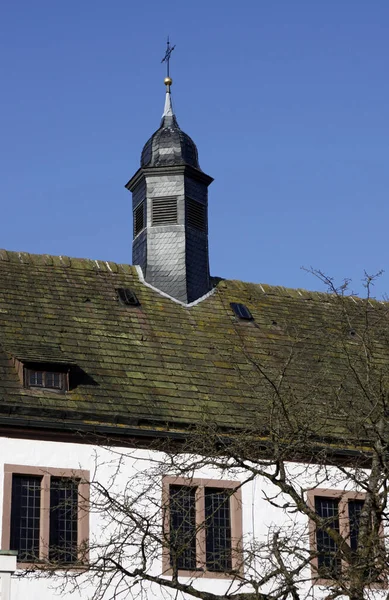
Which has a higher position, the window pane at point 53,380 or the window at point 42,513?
the window pane at point 53,380

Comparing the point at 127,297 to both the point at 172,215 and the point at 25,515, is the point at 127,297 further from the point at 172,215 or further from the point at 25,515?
the point at 25,515

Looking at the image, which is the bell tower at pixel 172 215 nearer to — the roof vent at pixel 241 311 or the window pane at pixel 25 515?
the roof vent at pixel 241 311

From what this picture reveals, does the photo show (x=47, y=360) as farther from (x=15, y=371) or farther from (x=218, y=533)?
(x=218, y=533)

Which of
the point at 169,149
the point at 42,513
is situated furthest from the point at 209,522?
the point at 169,149

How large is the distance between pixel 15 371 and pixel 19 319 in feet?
6.54

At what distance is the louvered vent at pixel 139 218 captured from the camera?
27.1m

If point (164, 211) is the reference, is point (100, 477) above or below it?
below

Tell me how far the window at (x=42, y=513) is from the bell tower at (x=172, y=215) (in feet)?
23.1

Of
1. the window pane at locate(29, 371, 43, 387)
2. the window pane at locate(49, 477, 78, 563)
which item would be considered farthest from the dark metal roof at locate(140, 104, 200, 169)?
the window pane at locate(49, 477, 78, 563)

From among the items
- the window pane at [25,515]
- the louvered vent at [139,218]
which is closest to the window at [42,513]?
the window pane at [25,515]

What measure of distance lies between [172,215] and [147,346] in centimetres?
483

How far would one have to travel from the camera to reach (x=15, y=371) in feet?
67.0

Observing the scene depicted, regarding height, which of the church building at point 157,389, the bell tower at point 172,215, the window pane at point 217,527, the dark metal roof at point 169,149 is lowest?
the window pane at point 217,527

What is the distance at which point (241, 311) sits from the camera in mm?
25547
